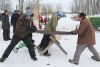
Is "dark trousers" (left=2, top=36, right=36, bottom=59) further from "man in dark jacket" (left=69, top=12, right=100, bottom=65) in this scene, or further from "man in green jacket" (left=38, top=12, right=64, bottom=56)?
"man in dark jacket" (left=69, top=12, right=100, bottom=65)

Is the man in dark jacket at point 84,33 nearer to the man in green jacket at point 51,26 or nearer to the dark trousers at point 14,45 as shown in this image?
the man in green jacket at point 51,26

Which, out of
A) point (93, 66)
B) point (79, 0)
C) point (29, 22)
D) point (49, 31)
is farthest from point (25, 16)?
point (79, 0)

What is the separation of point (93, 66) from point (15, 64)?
2.31 meters

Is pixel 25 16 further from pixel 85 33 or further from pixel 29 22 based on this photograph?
pixel 85 33

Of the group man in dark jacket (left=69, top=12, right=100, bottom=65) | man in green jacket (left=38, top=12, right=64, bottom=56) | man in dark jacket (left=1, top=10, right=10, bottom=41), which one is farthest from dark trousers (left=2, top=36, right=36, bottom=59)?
man in dark jacket (left=1, top=10, right=10, bottom=41)

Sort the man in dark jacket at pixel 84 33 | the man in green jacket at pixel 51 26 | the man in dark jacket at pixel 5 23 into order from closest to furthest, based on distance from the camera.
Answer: the man in dark jacket at pixel 84 33, the man in green jacket at pixel 51 26, the man in dark jacket at pixel 5 23

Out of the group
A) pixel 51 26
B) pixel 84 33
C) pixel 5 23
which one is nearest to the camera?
pixel 84 33

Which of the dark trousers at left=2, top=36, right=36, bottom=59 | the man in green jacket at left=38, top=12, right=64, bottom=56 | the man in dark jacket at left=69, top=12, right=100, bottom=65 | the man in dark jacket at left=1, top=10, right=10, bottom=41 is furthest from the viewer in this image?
the man in dark jacket at left=1, top=10, right=10, bottom=41

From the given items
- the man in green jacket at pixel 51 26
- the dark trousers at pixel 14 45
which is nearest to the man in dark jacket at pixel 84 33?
the man in green jacket at pixel 51 26

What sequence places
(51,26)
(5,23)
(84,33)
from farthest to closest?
(5,23) < (51,26) < (84,33)

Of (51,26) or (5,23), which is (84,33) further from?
(5,23)

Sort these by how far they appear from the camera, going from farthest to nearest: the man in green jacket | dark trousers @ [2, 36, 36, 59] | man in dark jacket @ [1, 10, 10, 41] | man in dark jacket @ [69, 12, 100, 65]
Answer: man in dark jacket @ [1, 10, 10, 41], the man in green jacket, dark trousers @ [2, 36, 36, 59], man in dark jacket @ [69, 12, 100, 65]

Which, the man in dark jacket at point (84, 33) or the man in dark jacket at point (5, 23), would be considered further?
the man in dark jacket at point (5, 23)

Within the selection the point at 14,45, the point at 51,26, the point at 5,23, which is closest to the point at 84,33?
the point at 51,26
